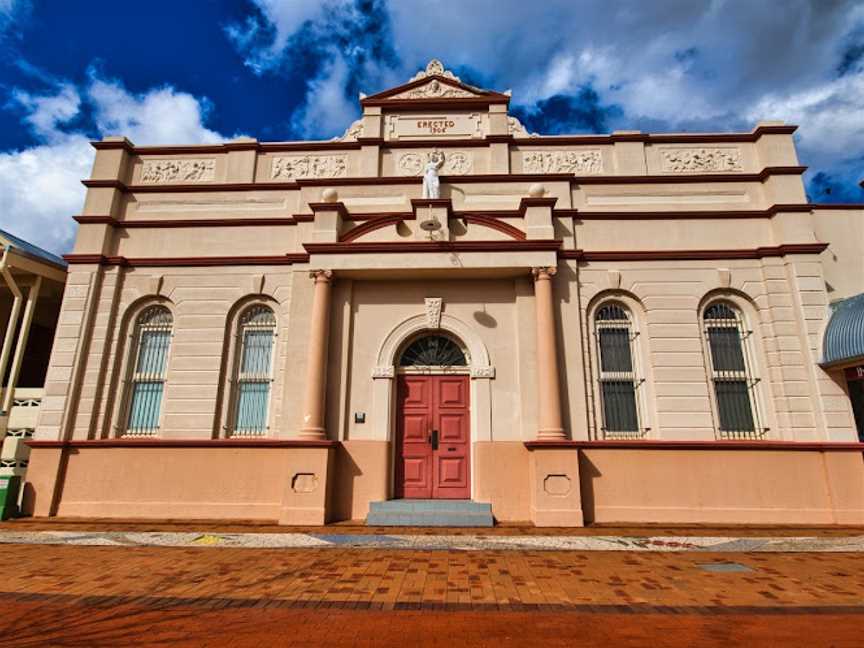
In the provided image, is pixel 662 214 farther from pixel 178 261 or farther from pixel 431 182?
pixel 178 261

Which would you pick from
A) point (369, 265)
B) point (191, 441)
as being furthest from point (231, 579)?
point (369, 265)

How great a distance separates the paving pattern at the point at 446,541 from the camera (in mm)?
7535

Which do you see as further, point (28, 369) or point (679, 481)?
point (28, 369)

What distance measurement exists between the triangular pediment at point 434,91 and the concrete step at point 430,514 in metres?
10.1

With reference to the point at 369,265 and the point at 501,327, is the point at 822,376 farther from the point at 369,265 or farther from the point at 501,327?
the point at 369,265

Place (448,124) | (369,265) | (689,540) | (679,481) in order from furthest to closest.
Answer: (448,124) → (369,265) → (679,481) → (689,540)

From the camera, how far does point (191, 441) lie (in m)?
10.3

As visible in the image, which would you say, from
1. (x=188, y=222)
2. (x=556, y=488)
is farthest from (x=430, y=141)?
(x=556, y=488)

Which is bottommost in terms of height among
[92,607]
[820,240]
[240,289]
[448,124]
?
[92,607]

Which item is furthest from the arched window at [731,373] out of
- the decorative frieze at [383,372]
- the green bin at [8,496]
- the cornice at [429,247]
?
the green bin at [8,496]

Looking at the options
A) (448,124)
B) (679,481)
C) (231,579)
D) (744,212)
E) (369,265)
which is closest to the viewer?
(231,579)

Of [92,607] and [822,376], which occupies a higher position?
[822,376]

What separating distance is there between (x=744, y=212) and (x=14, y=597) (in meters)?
14.3

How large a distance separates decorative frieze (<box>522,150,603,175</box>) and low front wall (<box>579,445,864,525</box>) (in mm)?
6941
